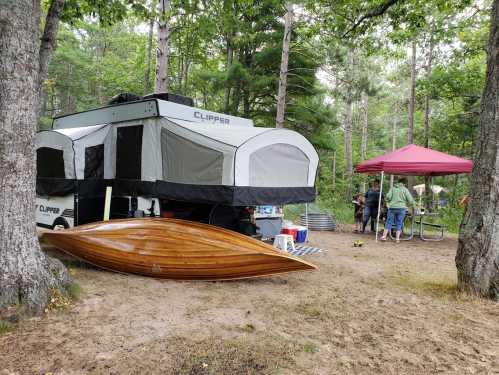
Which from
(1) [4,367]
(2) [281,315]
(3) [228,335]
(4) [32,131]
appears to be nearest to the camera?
(1) [4,367]

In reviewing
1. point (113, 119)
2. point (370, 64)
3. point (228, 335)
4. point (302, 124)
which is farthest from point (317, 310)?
point (370, 64)

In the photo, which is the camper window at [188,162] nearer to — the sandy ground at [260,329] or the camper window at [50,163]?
the sandy ground at [260,329]

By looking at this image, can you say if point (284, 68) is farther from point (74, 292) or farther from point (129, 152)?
point (74, 292)

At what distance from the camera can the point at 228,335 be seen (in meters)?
2.98

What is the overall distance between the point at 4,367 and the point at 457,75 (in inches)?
561

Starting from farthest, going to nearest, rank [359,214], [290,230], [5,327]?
1. [359,214]
2. [290,230]
3. [5,327]

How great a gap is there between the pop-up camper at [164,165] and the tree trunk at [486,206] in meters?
2.59

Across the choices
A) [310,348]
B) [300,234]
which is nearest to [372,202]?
[300,234]

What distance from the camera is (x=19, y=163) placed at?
3.18 m

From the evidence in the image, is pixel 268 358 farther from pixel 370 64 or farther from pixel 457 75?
pixel 370 64

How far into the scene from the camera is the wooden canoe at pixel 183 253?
15.0 feet

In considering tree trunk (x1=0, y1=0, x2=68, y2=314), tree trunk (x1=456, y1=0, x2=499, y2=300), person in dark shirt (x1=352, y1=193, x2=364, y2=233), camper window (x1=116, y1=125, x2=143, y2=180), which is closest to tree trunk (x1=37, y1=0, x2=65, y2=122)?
camper window (x1=116, y1=125, x2=143, y2=180)

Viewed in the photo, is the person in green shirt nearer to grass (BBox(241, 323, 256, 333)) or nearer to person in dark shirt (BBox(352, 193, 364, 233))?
person in dark shirt (BBox(352, 193, 364, 233))

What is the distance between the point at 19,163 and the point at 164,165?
264cm
